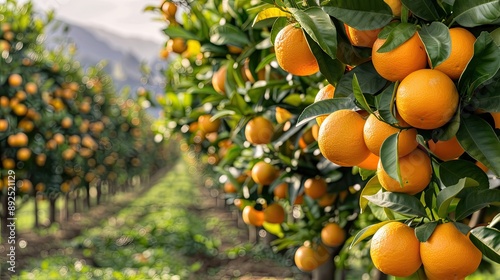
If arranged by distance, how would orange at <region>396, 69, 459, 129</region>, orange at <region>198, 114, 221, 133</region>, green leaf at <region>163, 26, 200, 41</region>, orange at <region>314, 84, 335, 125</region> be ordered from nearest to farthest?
1. orange at <region>396, 69, 459, 129</region>
2. orange at <region>314, 84, 335, 125</region>
3. green leaf at <region>163, 26, 200, 41</region>
4. orange at <region>198, 114, 221, 133</region>

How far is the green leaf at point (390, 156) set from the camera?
0.90 meters

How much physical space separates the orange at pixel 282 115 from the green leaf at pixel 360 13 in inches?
35.9

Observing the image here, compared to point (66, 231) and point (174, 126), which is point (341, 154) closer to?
point (174, 126)

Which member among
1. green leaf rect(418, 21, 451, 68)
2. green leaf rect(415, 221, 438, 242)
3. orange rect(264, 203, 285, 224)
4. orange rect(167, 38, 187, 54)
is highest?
green leaf rect(418, 21, 451, 68)

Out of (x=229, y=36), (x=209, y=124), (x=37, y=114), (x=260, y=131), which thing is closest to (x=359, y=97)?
(x=260, y=131)

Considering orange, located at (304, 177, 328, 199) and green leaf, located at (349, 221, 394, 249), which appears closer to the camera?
green leaf, located at (349, 221, 394, 249)

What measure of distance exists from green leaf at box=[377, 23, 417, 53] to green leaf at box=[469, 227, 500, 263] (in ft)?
1.26

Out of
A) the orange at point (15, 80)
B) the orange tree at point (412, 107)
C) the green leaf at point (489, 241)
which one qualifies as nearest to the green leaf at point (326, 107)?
the orange tree at point (412, 107)

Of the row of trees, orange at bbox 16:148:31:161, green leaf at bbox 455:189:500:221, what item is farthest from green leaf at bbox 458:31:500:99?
orange at bbox 16:148:31:161

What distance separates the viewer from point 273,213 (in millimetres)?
2320

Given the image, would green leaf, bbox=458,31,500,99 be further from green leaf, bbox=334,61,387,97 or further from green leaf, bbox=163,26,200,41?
green leaf, bbox=163,26,200,41

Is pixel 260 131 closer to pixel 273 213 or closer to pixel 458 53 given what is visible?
pixel 273 213

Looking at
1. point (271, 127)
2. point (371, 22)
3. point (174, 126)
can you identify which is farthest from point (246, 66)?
point (174, 126)

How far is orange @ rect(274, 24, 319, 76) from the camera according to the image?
106cm
